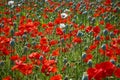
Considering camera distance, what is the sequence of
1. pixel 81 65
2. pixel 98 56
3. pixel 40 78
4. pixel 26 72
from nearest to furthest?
pixel 26 72
pixel 40 78
pixel 81 65
pixel 98 56

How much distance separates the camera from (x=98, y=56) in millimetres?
4113

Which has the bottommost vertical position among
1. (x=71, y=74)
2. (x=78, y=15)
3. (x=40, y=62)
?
(x=78, y=15)

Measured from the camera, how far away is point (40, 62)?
3297mm

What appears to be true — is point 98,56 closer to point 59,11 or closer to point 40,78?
point 40,78

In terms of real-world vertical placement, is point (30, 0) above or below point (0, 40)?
below

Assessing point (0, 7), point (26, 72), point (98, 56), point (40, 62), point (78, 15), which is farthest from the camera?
point (0, 7)

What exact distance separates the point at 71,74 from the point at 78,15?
3.66m

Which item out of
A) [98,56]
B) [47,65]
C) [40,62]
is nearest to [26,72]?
[47,65]

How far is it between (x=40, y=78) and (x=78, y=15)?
3.88 metres

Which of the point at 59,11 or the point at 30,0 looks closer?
the point at 59,11

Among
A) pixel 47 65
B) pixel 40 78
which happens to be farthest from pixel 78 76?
pixel 47 65

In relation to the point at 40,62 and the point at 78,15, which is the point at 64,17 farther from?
the point at 40,62

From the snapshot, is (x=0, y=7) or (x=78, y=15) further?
(x=0, y=7)

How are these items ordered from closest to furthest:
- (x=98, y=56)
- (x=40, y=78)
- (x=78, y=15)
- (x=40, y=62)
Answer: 1. (x=40, y=62)
2. (x=40, y=78)
3. (x=98, y=56)
4. (x=78, y=15)
